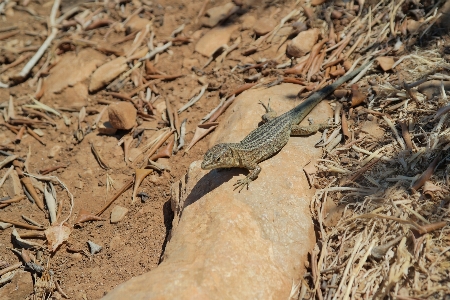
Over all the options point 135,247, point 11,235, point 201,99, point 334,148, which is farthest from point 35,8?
point 334,148

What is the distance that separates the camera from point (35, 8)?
33.7 ft

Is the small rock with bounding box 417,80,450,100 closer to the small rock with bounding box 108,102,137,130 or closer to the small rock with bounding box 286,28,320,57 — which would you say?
the small rock with bounding box 286,28,320,57

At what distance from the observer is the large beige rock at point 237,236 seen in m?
4.07

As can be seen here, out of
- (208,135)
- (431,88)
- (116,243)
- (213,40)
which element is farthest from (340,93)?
(116,243)

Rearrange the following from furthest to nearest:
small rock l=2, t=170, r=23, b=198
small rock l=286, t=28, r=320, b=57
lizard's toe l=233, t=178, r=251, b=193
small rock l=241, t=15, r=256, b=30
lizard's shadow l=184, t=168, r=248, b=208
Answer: small rock l=241, t=15, r=256, b=30
small rock l=286, t=28, r=320, b=57
small rock l=2, t=170, r=23, b=198
lizard's shadow l=184, t=168, r=248, b=208
lizard's toe l=233, t=178, r=251, b=193

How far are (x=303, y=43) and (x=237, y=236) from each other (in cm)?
422

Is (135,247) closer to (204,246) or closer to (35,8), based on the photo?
(204,246)

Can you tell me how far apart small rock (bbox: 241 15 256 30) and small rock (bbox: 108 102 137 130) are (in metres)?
2.93

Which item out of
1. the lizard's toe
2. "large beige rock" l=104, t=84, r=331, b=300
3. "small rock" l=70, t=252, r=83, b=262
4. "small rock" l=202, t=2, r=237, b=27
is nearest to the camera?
"large beige rock" l=104, t=84, r=331, b=300

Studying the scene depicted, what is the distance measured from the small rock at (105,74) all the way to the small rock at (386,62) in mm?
4979

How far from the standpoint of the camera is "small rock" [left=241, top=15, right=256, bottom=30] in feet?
27.2

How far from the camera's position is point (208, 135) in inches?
271

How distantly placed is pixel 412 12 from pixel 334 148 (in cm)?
305

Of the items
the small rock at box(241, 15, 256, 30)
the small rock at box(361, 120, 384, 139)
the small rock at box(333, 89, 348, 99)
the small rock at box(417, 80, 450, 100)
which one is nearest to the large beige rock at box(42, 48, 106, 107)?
the small rock at box(241, 15, 256, 30)
